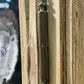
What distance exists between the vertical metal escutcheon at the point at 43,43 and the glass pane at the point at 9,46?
0.27 metres

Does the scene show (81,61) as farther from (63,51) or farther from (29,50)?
(29,50)

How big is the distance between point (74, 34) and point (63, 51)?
84 mm

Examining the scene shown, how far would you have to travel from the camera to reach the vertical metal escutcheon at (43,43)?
1.92ft

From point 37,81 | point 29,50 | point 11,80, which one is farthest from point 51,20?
point 11,80

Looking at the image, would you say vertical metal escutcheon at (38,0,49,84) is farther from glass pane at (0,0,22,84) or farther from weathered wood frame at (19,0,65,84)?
glass pane at (0,0,22,84)

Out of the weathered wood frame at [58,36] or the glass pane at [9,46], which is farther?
the glass pane at [9,46]

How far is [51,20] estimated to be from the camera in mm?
595

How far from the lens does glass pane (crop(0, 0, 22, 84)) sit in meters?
0.82

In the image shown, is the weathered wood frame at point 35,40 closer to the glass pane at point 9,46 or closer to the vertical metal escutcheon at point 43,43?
Result: the vertical metal escutcheon at point 43,43

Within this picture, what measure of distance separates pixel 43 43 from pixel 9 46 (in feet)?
1.05

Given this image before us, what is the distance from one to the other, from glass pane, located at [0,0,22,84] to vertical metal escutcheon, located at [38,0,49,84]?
0.88 ft

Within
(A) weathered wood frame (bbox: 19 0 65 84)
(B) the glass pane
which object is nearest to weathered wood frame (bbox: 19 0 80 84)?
(A) weathered wood frame (bbox: 19 0 65 84)

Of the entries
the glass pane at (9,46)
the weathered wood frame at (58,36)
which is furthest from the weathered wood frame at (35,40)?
the glass pane at (9,46)

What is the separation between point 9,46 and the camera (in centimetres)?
84
